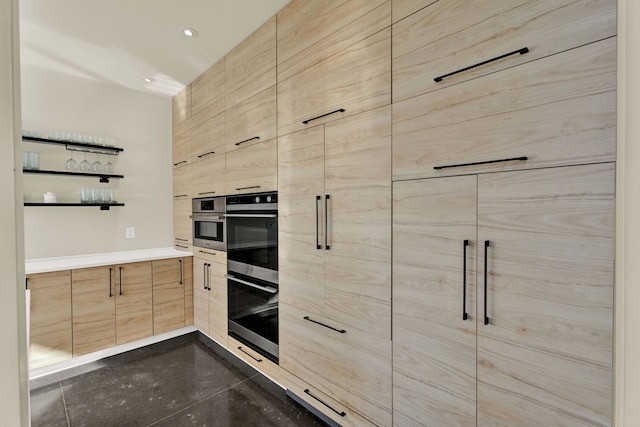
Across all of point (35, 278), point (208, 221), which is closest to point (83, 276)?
point (35, 278)

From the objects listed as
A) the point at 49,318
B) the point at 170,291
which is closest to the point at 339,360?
the point at 170,291

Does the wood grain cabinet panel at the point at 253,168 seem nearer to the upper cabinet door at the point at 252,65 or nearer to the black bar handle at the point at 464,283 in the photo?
the upper cabinet door at the point at 252,65

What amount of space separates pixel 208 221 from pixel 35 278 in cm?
134

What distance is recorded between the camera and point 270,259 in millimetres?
2271

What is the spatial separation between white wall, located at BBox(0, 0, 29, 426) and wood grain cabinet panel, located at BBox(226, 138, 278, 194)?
69.2 inches

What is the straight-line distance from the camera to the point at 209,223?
2986mm

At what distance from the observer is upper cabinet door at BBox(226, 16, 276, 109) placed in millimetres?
2223

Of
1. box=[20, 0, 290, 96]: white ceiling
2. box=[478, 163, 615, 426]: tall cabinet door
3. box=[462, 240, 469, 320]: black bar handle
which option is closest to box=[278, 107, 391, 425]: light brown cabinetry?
box=[462, 240, 469, 320]: black bar handle

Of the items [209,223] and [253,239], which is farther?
[209,223]

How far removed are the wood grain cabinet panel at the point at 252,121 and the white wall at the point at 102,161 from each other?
1391 mm

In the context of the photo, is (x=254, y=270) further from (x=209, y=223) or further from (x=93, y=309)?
(x=93, y=309)

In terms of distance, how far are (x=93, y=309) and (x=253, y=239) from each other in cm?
157

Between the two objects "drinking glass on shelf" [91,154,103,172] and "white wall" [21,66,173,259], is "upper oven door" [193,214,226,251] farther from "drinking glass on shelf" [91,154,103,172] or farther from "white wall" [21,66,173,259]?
"drinking glass on shelf" [91,154,103,172]

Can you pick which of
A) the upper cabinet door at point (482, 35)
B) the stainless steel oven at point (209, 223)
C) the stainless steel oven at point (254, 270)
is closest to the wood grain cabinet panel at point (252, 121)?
the stainless steel oven at point (254, 270)
